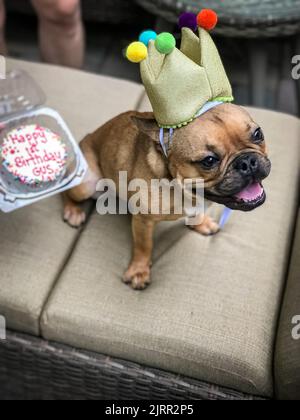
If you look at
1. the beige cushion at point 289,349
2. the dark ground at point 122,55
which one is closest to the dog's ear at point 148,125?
the beige cushion at point 289,349

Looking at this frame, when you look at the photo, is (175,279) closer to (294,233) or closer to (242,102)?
(294,233)

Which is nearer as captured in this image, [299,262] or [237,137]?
[237,137]

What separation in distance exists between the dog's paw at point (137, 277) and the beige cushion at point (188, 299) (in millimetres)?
19

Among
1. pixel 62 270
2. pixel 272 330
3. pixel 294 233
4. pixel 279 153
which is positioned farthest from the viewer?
pixel 279 153

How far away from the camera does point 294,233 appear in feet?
5.14

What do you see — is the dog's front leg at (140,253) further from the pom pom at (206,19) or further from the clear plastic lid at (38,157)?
the pom pom at (206,19)

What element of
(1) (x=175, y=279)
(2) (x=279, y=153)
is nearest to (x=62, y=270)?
(1) (x=175, y=279)

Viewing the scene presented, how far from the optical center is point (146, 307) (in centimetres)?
136

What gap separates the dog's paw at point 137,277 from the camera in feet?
4.66

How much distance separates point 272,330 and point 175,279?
280mm

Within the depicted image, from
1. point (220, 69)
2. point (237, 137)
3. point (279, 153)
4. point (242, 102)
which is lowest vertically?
point (242, 102)

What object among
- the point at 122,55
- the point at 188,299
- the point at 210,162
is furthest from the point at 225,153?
the point at 122,55

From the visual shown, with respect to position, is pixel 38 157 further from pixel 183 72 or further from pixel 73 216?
pixel 183 72

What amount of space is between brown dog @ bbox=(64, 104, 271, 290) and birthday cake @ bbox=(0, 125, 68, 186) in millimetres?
137
